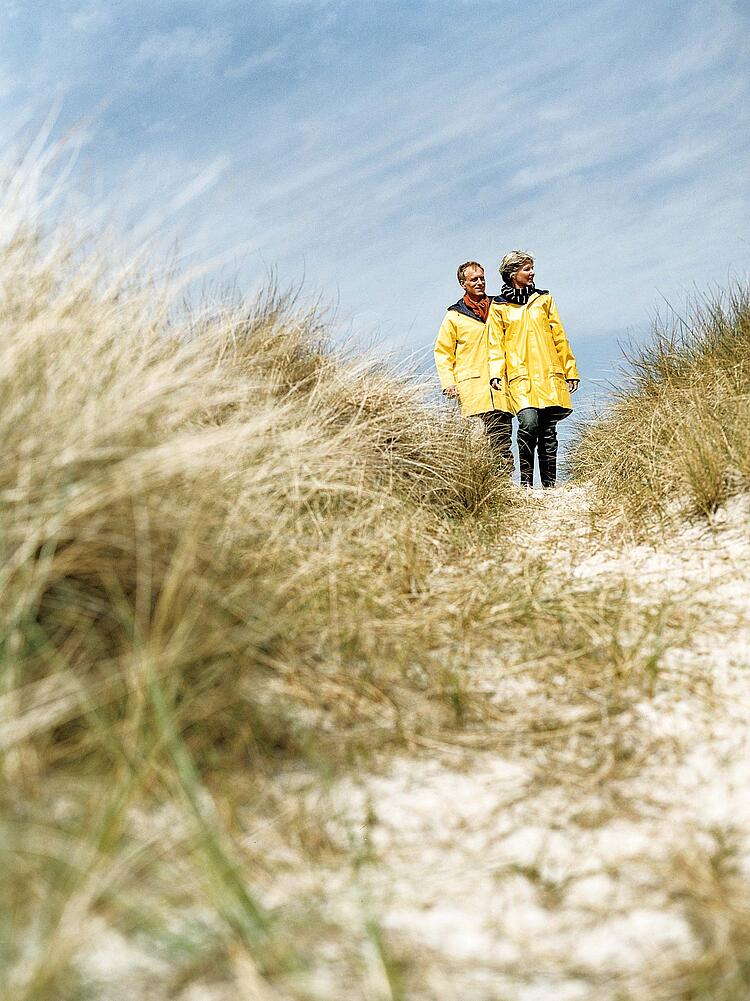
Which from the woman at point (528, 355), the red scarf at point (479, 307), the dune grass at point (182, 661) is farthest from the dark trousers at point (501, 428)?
the dune grass at point (182, 661)

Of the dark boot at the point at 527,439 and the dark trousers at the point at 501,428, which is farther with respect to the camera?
the dark boot at the point at 527,439

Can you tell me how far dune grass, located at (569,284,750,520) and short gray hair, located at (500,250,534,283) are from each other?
1080 millimetres

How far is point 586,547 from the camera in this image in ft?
11.4

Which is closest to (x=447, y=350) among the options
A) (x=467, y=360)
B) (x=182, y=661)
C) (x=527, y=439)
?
(x=467, y=360)

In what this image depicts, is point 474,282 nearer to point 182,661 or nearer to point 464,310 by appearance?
point 464,310

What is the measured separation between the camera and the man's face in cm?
596

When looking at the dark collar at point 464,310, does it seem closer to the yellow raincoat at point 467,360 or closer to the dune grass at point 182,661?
the yellow raincoat at point 467,360

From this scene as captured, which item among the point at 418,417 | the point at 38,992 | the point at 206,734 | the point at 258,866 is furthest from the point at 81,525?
the point at 418,417

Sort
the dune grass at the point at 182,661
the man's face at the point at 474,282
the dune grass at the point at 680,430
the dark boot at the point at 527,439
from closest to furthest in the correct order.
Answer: the dune grass at the point at 182,661, the dune grass at the point at 680,430, the dark boot at the point at 527,439, the man's face at the point at 474,282

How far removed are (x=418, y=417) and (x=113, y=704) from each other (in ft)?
10.4

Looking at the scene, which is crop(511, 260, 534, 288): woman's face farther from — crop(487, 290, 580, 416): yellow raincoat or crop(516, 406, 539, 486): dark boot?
crop(516, 406, 539, 486): dark boot

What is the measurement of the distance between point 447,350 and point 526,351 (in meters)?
0.59

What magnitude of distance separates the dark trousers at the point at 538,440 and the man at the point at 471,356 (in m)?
0.14

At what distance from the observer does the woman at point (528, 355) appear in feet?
19.0
